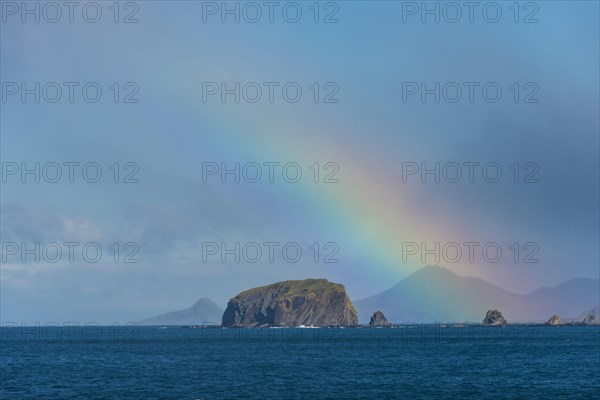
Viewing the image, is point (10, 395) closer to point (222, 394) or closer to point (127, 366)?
point (222, 394)

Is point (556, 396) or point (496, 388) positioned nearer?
point (556, 396)

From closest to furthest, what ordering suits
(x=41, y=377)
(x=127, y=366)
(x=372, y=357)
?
(x=41, y=377), (x=127, y=366), (x=372, y=357)

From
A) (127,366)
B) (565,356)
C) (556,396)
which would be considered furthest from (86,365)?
(565,356)

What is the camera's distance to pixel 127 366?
142m

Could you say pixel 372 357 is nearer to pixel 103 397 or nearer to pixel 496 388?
pixel 496 388

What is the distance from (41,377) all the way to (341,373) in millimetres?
46970

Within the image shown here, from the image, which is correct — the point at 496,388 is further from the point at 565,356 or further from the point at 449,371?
the point at 565,356

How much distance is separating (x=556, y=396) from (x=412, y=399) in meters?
18.1

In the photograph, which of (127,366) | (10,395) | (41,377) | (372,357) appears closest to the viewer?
(10,395)

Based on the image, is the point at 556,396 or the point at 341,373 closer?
the point at 556,396

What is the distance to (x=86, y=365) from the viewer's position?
14688 centimetres

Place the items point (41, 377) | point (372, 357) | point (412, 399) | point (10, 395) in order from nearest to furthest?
point (412, 399) → point (10, 395) → point (41, 377) → point (372, 357)

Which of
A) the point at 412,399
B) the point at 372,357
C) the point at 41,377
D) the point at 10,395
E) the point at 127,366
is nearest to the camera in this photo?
the point at 412,399

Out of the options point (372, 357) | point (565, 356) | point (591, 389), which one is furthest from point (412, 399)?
point (565, 356)
